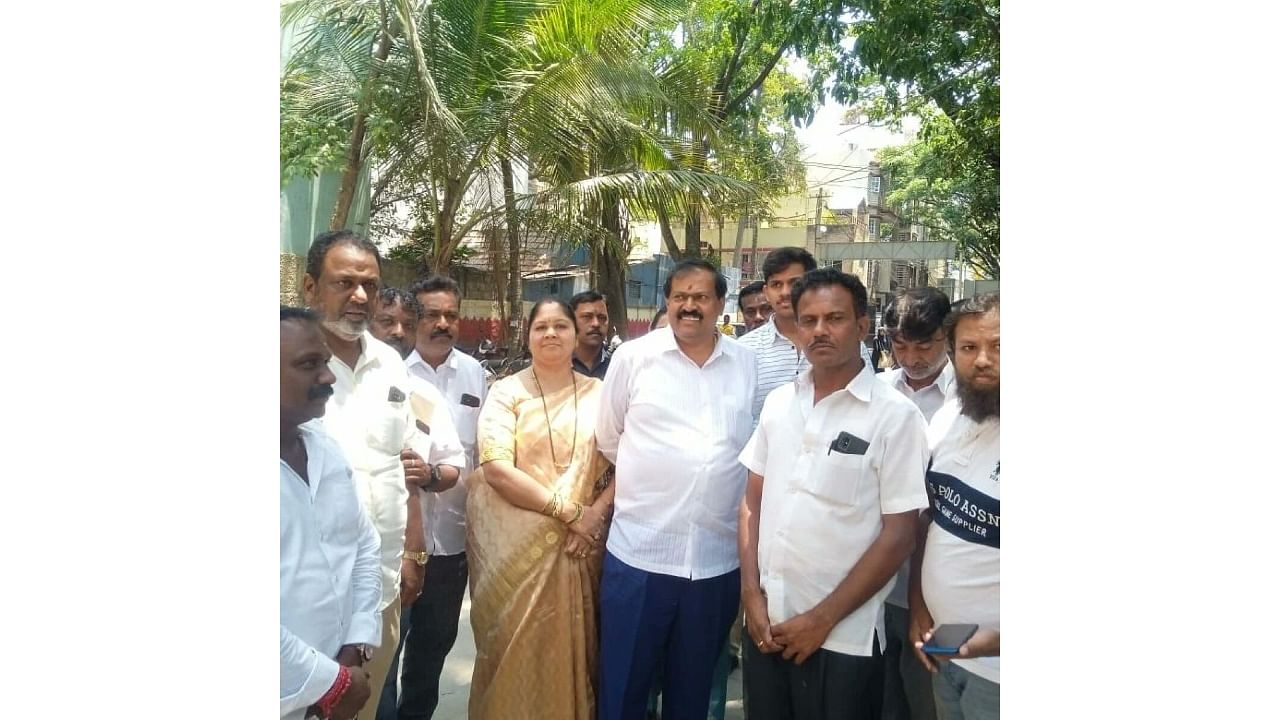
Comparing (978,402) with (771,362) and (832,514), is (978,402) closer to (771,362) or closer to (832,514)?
(832,514)

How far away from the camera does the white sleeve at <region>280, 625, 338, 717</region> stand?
6.03ft

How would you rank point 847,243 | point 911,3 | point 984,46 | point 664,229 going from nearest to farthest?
point 984,46 → point 911,3 → point 847,243 → point 664,229

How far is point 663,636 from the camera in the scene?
230 cm

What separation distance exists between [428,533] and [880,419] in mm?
1314

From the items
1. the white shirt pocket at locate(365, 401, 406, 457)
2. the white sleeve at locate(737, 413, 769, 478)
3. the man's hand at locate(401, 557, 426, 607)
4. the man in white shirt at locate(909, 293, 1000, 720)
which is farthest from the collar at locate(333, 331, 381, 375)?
the man in white shirt at locate(909, 293, 1000, 720)

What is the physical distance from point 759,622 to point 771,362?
71cm

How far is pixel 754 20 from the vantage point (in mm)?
2182

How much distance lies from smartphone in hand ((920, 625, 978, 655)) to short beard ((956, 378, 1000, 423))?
1.44ft

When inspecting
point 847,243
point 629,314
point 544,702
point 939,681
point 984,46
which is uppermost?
point 984,46

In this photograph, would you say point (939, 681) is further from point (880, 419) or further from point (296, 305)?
point (296, 305)

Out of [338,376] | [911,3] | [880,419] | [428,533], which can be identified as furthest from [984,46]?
[428,533]

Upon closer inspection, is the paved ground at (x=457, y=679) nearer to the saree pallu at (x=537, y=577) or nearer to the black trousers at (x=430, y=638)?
the black trousers at (x=430, y=638)

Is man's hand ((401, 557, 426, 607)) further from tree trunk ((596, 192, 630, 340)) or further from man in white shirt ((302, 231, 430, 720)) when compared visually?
tree trunk ((596, 192, 630, 340))

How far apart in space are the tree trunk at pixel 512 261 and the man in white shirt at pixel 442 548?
15 centimetres
